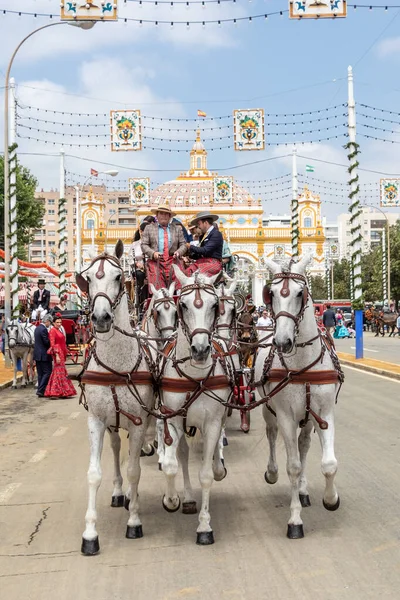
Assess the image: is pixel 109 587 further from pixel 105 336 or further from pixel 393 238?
pixel 393 238

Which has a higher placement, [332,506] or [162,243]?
[162,243]

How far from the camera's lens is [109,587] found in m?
5.16

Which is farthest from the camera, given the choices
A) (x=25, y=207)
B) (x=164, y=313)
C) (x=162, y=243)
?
(x=25, y=207)

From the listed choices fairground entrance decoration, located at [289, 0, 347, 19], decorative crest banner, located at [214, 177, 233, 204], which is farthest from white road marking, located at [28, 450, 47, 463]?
Result: decorative crest banner, located at [214, 177, 233, 204]

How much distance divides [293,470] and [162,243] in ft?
13.3

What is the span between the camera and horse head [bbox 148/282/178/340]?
28.8 feet

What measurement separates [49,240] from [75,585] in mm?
151030

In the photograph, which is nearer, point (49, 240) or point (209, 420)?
point (209, 420)

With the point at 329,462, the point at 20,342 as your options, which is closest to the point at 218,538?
the point at 329,462

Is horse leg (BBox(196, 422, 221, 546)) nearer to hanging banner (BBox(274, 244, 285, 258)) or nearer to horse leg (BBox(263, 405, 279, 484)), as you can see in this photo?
horse leg (BBox(263, 405, 279, 484))

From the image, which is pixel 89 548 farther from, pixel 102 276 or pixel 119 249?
pixel 119 249

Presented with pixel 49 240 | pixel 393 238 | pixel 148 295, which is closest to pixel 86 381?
pixel 148 295

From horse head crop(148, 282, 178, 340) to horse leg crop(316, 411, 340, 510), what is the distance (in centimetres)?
269

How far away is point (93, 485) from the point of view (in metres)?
6.12
